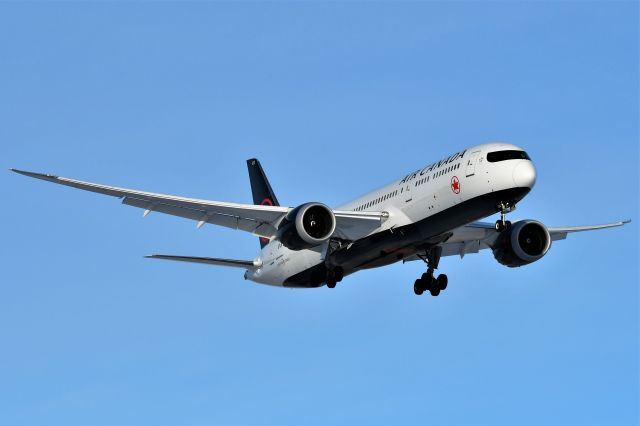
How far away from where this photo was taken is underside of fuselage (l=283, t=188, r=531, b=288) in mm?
49562

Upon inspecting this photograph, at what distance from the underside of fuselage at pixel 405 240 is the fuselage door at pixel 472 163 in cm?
108

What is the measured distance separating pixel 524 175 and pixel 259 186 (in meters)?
20.6

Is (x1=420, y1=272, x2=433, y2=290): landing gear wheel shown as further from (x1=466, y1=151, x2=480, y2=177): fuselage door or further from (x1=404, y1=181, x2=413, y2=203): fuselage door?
(x1=466, y1=151, x2=480, y2=177): fuselage door

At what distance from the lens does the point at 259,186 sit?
217 feet

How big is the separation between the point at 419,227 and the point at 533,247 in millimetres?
8908

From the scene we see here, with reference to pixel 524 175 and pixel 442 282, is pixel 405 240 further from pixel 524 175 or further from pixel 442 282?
pixel 524 175

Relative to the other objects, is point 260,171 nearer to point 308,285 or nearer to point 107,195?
point 308,285

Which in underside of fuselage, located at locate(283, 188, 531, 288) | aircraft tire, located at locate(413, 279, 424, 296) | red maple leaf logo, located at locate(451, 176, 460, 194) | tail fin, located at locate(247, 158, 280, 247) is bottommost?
aircraft tire, located at locate(413, 279, 424, 296)

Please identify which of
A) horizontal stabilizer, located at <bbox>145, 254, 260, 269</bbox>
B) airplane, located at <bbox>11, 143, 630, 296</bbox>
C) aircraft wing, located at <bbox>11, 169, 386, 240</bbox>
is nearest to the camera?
airplane, located at <bbox>11, 143, 630, 296</bbox>

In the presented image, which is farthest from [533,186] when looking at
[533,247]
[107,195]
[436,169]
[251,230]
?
[107,195]

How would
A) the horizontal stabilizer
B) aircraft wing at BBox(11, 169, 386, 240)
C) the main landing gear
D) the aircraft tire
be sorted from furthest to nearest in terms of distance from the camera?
the aircraft tire, the main landing gear, the horizontal stabilizer, aircraft wing at BBox(11, 169, 386, 240)

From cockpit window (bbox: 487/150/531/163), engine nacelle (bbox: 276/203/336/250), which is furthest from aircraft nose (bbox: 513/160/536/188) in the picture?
engine nacelle (bbox: 276/203/336/250)

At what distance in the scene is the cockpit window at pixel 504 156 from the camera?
49531 millimetres

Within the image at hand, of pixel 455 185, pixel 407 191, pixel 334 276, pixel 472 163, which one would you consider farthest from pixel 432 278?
pixel 472 163
